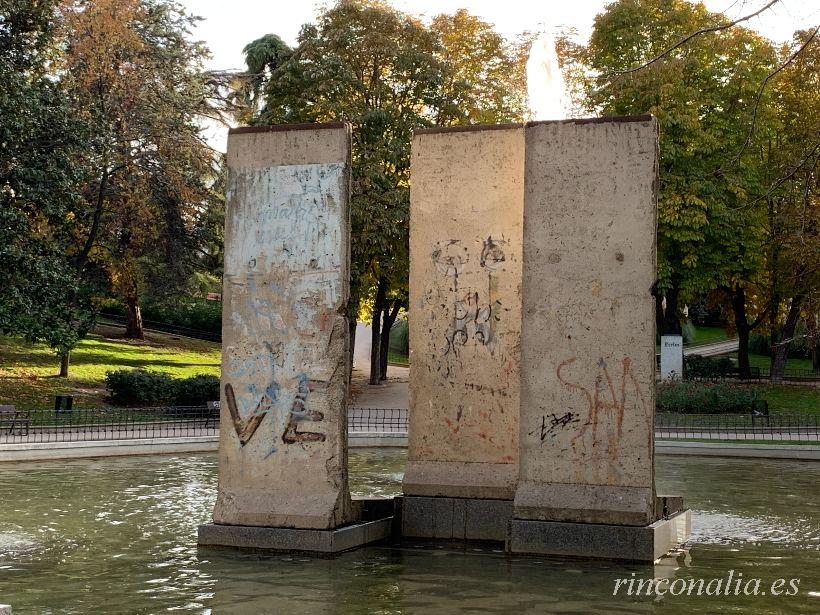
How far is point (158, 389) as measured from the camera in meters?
35.2

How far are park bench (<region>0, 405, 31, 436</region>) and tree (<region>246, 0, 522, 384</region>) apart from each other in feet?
41.2

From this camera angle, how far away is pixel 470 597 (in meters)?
9.92

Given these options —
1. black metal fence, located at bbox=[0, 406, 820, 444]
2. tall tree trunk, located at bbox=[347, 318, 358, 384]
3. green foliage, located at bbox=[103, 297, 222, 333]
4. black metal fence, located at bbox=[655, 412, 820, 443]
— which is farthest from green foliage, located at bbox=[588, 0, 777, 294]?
green foliage, located at bbox=[103, 297, 222, 333]

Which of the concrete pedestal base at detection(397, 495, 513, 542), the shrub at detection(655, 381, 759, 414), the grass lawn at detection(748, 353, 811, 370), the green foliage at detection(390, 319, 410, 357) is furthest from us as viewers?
the green foliage at detection(390, 319, 410, 357)

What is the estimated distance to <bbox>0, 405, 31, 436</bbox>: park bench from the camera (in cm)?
2545

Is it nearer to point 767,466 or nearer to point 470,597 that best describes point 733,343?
point 767,466

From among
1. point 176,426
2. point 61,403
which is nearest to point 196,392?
point 176,426

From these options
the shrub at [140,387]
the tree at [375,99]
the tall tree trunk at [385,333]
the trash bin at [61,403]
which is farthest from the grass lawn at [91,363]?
the tree at [375,99]

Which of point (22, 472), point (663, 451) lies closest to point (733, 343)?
point (663, 451)

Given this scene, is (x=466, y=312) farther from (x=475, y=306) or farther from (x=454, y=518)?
(x=454, y=518)

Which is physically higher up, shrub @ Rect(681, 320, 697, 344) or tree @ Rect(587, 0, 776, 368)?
tree @ Rect(587, 0, 776, 368)

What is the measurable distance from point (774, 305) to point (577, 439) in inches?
1493

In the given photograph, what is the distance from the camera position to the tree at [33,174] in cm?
3025

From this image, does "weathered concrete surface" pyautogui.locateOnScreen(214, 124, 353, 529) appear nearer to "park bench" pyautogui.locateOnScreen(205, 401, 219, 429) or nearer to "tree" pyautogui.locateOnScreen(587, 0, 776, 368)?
"park bench" pyautogui.locateOnScreen(205, 401, 219, 429)
